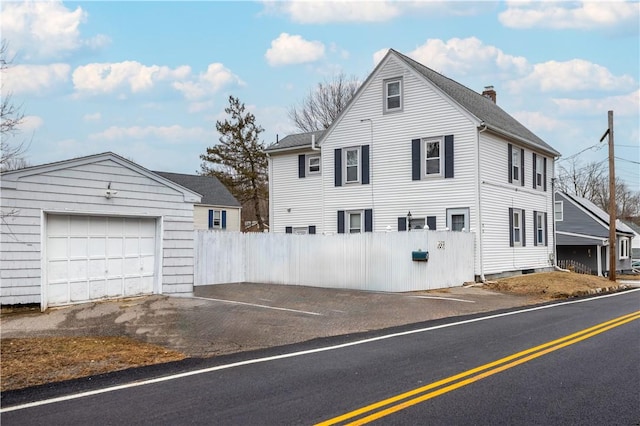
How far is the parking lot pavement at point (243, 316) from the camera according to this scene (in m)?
10.4

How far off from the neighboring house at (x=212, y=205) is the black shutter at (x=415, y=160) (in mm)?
20933

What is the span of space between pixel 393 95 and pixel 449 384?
18565mm

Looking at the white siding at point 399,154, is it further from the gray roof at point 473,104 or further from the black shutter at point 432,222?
the gray roof at point 473,104

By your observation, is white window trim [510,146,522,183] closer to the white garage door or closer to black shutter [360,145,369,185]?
black shutter [360,145,369,185]

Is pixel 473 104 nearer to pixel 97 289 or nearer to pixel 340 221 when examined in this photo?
pixel 340 221

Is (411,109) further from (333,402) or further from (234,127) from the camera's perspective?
(234,127)

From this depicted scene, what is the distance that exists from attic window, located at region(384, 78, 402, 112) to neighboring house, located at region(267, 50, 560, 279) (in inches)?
1.7

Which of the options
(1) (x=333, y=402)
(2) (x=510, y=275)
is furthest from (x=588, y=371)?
(2) (x=510, y=275)

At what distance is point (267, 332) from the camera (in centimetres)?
1100

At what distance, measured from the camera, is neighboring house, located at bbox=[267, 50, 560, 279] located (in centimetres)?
2200

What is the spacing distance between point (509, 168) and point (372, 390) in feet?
63.2

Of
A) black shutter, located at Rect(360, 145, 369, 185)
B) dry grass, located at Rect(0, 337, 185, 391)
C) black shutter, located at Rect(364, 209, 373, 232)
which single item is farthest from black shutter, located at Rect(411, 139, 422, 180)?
dry grass, located at Rect(0, 337, 185, 391)

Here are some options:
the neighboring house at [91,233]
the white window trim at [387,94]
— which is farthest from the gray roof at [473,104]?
the neighboring house at [91,233]

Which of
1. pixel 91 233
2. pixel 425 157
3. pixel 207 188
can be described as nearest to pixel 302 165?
pixel 425 157
